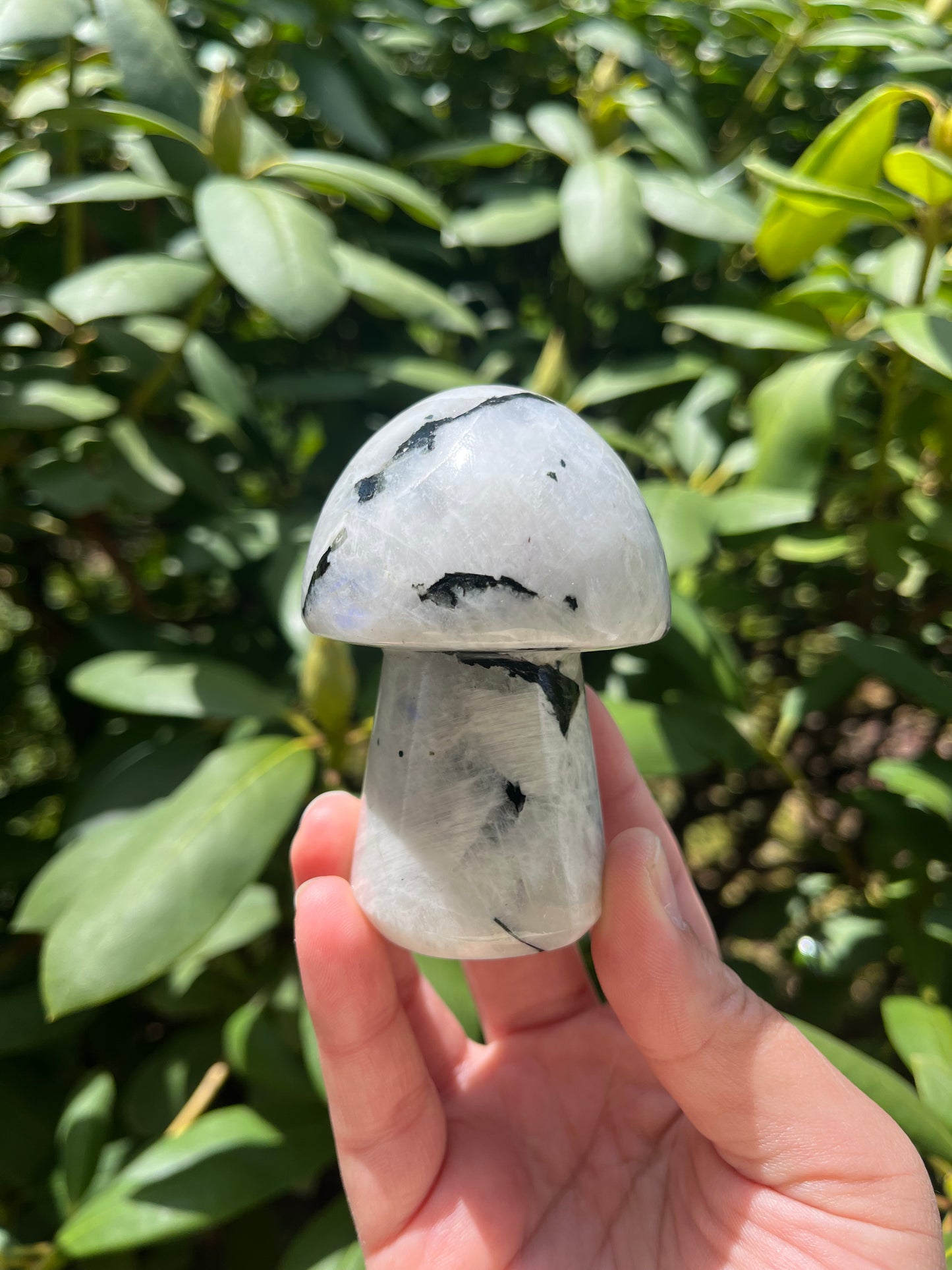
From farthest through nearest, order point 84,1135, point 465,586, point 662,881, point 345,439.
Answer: point 345,439 → point 84,1135 → point 662,881 → point 465,586

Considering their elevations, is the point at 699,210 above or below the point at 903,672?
above

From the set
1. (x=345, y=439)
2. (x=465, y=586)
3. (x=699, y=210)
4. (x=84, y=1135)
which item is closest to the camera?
(x=465, y=586)

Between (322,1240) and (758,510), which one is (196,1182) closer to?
(322,1240)

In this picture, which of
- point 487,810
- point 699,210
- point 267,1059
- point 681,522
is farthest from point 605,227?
point 267,1059

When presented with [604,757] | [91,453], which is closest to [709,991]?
[604,757]

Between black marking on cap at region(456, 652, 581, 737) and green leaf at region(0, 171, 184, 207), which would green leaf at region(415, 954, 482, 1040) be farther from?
green leaf at region(0, 171, 184, 207)

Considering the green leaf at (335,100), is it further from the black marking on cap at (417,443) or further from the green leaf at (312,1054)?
the green leaf at (312,1054)
